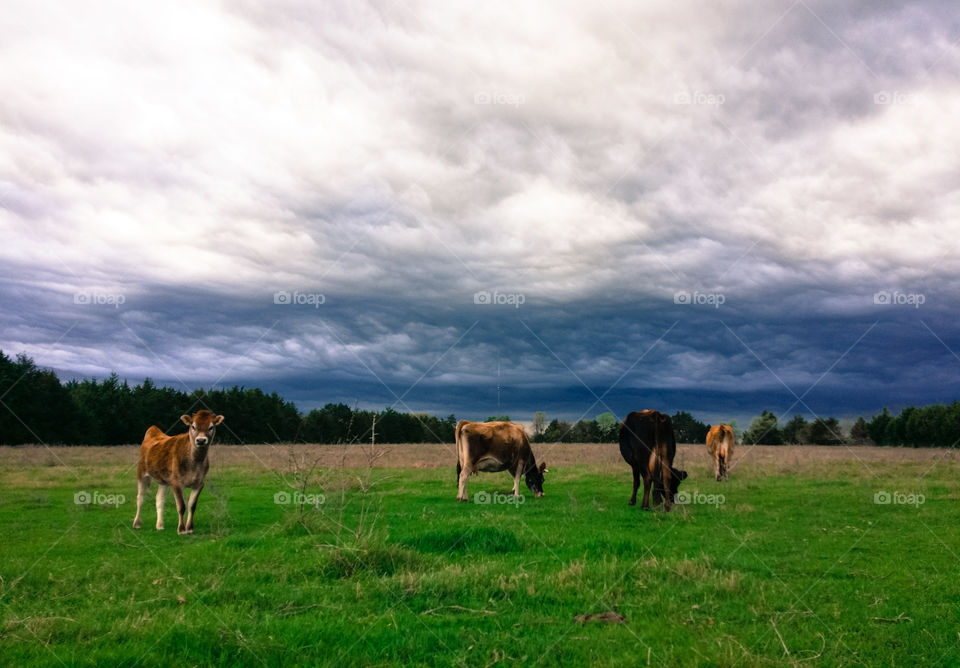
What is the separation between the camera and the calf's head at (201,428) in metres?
14.1

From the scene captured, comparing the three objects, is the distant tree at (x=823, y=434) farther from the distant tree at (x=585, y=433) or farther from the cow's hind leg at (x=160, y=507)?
the cow's hind leg at (x=160, y=507)

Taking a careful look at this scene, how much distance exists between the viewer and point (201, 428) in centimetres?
1438

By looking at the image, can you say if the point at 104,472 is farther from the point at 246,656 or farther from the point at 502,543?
the point at 246,656

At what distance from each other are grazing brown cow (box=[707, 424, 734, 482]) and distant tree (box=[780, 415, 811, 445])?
5960 cm

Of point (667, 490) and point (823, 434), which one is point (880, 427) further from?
point (667, 490)

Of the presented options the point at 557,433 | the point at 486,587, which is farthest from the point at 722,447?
the point at 557,433

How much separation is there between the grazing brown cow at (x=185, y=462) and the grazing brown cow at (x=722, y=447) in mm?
19377

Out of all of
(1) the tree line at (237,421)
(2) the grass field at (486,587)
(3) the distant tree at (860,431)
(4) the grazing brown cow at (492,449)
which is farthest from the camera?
(3) the distant tree at (860,431)

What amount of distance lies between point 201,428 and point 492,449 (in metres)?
9.59

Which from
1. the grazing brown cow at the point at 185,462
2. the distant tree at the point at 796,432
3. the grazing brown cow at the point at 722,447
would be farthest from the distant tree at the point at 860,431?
the grazing brown cow at the point at 185,462

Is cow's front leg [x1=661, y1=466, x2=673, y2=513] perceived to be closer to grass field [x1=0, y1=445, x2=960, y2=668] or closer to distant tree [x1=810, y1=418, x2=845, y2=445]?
grass field [x1=0, y1=445, x2=960, y2=668]

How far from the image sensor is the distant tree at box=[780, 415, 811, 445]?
3169 inches

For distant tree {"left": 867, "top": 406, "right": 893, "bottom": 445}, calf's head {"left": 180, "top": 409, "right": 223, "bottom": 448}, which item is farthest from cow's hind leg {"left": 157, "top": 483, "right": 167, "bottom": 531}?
distant tree {"left": 867, "top": 406, "right": 893, "bottom": 445}

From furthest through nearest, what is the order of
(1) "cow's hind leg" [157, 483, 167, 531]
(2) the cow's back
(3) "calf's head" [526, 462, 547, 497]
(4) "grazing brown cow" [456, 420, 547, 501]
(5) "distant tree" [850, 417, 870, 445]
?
(5) "distant tree" [850, 417, 870, 445] < (3) "calf's head" [526, 462, 547, 497] < (4) "grazing brown cow" [456, 420, 547, 501] < (2) the cow's back < (1) "cow's hind leg" [157, 483, 167, 531]
